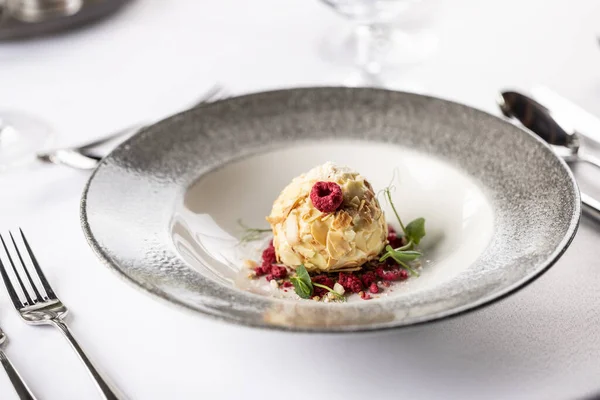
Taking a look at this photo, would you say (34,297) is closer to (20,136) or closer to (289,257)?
(289,257)

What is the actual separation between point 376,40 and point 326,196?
0.90m

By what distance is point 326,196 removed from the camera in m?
1.09

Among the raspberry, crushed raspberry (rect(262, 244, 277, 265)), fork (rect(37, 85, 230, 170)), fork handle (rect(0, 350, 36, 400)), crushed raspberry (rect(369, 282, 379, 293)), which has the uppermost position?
fork (rect(37, 85, 230, 170))

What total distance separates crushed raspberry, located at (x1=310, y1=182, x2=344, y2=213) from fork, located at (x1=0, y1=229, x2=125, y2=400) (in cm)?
38

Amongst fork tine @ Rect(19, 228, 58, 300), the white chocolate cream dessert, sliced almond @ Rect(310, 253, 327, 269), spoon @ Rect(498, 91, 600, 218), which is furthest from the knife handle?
fork tine @ Rect(19, 228, 58, 300)

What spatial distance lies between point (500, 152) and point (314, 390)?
20.9 inches

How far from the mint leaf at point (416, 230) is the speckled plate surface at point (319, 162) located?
0.02 metres

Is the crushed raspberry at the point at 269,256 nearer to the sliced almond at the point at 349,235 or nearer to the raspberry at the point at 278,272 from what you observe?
the raspberry at the point at 278,272

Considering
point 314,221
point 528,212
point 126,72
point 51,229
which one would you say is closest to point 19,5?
point 126,72

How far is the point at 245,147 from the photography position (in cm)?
133

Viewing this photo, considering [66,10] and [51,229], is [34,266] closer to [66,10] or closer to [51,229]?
[51,229]

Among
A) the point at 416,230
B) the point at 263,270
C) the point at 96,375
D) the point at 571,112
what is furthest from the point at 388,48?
the point at 96,375

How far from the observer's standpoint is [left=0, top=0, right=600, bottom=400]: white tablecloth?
92 cm

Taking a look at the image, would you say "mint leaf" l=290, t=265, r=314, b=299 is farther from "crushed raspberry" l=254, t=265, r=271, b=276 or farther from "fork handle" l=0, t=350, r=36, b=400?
"fork handle" l=0, t=350, r=36, b=400
